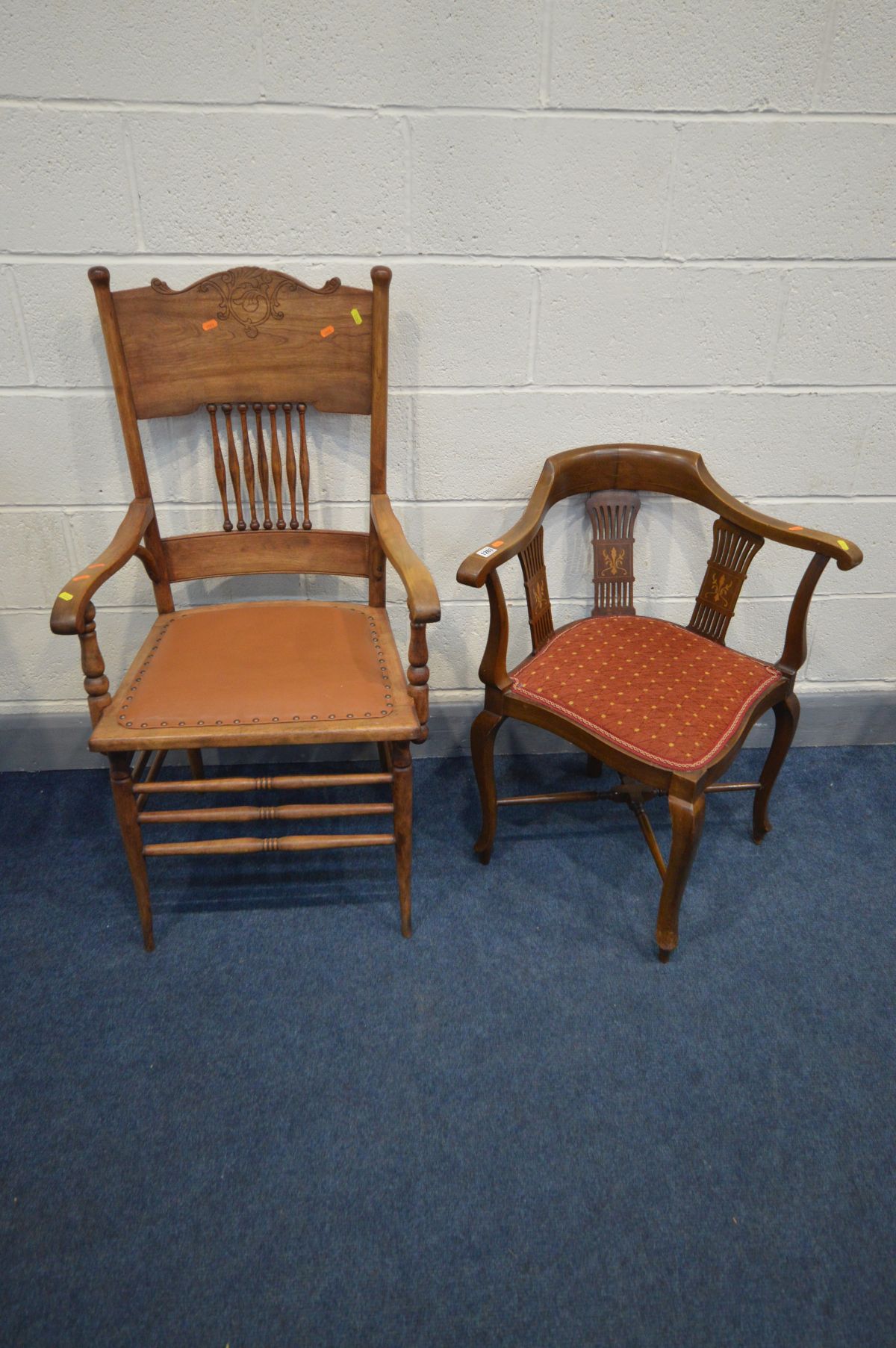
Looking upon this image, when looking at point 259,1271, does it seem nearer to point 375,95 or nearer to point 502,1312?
point 502,1312

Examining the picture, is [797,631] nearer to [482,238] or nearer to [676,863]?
[676,863]

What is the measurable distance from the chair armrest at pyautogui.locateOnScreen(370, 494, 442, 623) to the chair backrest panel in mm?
219

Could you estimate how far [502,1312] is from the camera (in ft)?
3.81

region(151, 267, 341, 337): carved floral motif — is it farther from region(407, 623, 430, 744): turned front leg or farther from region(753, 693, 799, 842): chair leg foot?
region(753, 693, 799, 842): chair leg foot

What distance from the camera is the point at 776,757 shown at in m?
1.87

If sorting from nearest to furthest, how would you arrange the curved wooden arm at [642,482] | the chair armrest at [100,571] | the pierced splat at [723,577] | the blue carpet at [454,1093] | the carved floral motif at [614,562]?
the blue carpet at [454,1093] < the chair armrest at [100,571] < the curved wooden arm at [642,482] < the pierced splat at [723,577] < the carved floral motif at [614,562]

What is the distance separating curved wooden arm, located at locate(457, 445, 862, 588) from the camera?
1685 mm

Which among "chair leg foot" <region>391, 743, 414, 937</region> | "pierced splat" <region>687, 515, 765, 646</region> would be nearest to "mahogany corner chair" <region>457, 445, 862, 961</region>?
"pierced splat" <region>687, 515, 765, 646</region>

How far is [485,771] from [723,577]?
0.65 meters

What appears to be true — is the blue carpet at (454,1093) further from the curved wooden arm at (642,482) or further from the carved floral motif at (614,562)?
the curved wooden arm at (642,482)

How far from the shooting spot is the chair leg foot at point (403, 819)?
1.53 m

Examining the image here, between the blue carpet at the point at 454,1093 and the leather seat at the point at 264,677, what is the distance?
0.52 metres

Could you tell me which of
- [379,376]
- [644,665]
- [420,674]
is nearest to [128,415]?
[379,376]

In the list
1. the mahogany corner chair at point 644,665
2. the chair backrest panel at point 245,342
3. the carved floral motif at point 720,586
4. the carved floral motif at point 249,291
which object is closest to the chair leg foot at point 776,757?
the mahogany corner chair at point 644,665
